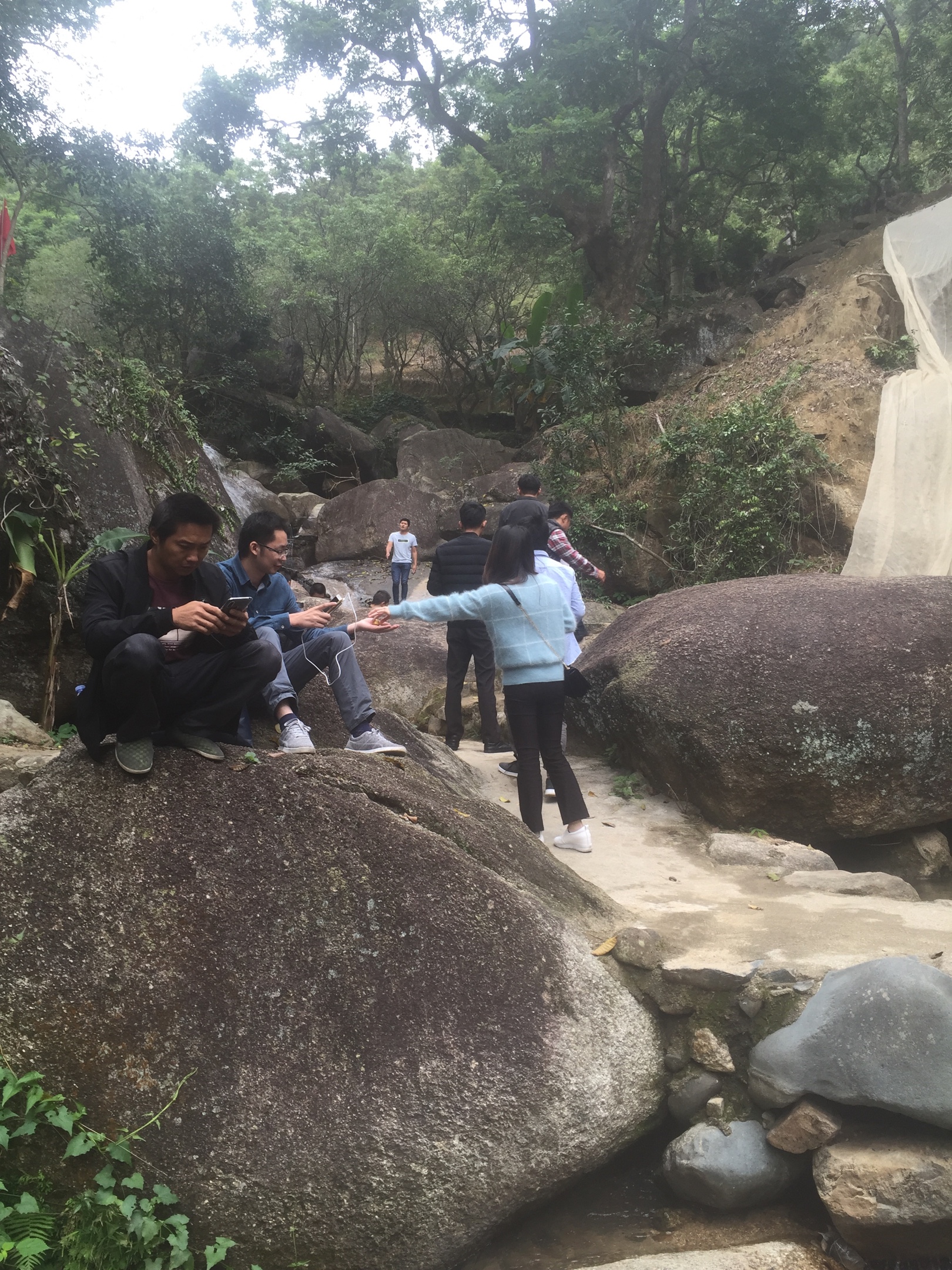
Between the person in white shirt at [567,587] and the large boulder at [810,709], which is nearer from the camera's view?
the large boulder at [810,709]

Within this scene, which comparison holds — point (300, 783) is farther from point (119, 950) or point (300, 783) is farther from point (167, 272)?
point (167, 272)

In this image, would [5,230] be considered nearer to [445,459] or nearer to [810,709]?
[810,709]

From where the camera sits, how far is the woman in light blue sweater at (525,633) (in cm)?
484

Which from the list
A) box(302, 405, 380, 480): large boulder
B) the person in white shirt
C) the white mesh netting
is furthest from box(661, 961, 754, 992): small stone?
box(302, 405, 380, 480): large boulder

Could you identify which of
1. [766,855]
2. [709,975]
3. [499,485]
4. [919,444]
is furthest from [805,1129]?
[499,485]

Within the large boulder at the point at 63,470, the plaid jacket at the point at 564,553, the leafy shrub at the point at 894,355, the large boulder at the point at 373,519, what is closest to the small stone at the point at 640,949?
the plaid jacket at the point at 564,553

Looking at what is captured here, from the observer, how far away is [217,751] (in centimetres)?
324

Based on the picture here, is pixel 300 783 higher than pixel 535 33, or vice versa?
pixel 535 33

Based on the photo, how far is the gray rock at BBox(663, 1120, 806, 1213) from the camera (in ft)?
10.1

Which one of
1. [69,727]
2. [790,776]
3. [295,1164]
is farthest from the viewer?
[69,727]

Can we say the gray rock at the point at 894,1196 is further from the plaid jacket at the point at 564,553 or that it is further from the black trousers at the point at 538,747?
the plaid jacket at the point at 564,553

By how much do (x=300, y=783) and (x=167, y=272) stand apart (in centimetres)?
1985

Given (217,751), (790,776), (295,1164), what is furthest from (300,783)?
(790,776)

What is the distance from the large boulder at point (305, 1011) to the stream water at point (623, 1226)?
0.76 feet
